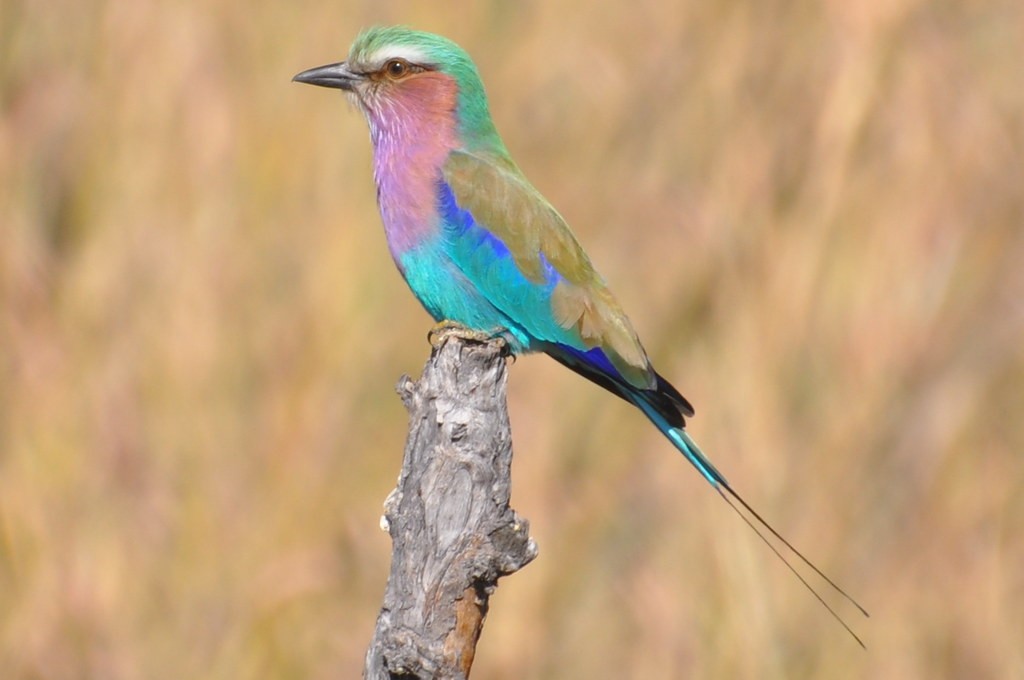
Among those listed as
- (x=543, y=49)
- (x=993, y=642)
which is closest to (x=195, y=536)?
(x=543, y=49)

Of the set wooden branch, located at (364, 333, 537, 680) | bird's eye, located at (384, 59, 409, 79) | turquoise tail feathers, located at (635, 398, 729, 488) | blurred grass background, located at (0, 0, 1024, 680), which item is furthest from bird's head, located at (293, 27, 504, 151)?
wooden branch, located at (364, 333, 537, 680)

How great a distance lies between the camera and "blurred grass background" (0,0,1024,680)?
398cm

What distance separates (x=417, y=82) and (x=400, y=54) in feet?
0.28

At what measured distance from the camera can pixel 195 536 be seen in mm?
4031

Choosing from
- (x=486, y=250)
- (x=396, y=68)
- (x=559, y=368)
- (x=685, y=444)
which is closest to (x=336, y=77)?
(x=396, y=68)

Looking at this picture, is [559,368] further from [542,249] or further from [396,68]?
[396,68]

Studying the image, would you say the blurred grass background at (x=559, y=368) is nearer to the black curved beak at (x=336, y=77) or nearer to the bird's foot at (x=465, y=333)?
the black curved beak at (x=336, y=77)

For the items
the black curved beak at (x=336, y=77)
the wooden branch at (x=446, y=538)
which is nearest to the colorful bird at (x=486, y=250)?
the black curved beak at (x=336, y=77)

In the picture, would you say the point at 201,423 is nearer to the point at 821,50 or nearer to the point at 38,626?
the point at 38,626

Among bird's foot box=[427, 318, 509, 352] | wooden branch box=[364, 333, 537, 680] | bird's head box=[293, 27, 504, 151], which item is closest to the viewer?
wooden branch box=[364, 333, 537, 680]

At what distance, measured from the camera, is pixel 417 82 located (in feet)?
12.2

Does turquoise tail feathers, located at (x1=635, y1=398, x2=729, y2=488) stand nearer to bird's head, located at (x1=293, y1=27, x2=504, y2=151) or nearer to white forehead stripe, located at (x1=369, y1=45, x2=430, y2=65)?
bird's head, located at (x1=293, y1=27, x2=504, y2=151)

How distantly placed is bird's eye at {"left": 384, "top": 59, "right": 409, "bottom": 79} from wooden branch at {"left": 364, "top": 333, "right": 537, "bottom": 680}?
4.98 feet

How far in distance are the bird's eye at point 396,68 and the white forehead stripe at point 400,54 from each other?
1 centimetres
